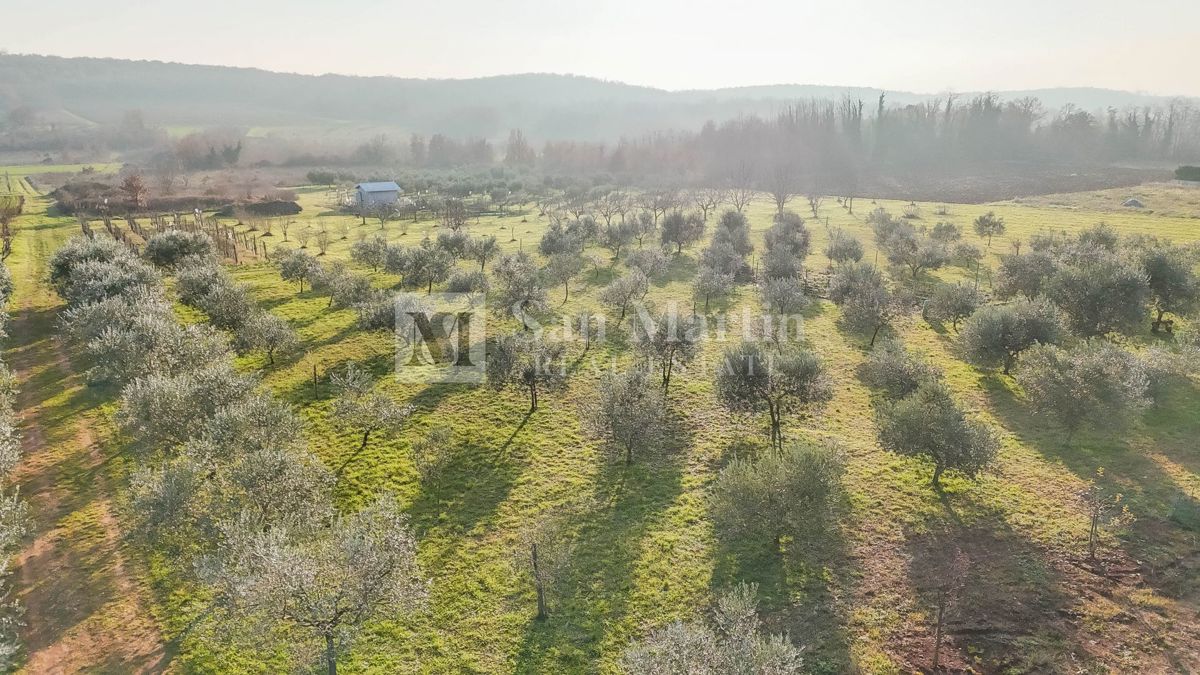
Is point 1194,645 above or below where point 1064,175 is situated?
below

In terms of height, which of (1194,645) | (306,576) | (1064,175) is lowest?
(1194,645)

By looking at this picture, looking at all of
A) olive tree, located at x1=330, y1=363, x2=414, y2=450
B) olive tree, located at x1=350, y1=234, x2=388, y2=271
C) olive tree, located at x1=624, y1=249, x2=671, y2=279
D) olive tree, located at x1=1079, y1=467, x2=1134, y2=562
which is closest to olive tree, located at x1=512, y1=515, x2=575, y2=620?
olive tree, located at x1=330, y1=363, x2=414, y2=450

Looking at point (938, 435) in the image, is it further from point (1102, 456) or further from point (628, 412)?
point (628, 412)

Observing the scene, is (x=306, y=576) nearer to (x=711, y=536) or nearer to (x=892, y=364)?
(x=711, y=536)

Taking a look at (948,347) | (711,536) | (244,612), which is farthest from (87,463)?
(948,347)

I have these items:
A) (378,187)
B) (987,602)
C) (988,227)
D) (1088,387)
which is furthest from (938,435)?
(378,187)

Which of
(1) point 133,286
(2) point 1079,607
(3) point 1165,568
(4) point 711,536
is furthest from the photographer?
(1) point 133,286

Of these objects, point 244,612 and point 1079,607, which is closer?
point 244,612

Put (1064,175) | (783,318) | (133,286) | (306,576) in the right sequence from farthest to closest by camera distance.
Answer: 1. (1064,175)
2. (783,318)
3. (133,286)
4. (306,576)
